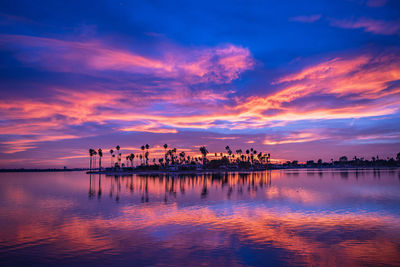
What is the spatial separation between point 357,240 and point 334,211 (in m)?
12.8

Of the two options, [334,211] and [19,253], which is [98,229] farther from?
[334,211]

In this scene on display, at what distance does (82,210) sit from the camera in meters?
36.5

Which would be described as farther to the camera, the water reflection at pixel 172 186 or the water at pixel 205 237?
the water reflection at pixel 172 186

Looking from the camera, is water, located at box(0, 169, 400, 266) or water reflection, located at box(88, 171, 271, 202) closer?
water, located at box(0, 169, 400, 266)

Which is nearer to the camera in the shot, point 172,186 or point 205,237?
point 205,237

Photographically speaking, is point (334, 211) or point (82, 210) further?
point (82, 210)

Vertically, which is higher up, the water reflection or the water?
the water

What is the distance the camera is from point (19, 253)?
18844 millimetres

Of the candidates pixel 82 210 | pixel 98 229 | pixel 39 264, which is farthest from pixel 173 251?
pixel 82 210

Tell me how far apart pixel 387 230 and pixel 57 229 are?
92.7ft

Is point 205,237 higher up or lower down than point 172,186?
higher up

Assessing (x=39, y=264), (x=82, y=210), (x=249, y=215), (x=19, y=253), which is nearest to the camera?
(x=39, y=264)

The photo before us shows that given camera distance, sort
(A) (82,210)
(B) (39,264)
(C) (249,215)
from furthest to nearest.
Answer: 1. (A) (82,210)
2. (C) (249,215)
3. (B) (39,264)

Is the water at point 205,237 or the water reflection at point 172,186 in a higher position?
the water at point 205,237
